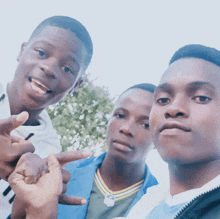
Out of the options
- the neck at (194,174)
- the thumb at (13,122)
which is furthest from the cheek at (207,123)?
the thumb at (13,122)

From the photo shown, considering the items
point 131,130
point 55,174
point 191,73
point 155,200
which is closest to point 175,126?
point 191,73

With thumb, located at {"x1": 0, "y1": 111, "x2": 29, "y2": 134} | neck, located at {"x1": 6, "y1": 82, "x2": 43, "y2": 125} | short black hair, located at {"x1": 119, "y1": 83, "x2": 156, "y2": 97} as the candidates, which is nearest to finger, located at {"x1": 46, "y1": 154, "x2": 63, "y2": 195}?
thumb, located at {"x1": 0, "y1": 111, "x2": 29, "y2": 134}

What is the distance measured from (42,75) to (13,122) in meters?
0.85

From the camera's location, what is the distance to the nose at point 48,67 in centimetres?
224

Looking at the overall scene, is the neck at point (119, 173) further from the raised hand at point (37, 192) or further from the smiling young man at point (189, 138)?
the raised hand at point (37, 192)

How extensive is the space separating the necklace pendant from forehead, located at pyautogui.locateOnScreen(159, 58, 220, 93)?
4.05 ft

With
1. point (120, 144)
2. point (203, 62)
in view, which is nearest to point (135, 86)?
point (120, 144)

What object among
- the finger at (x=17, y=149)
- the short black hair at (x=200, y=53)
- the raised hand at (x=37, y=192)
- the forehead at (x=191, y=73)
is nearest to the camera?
the raised hand at (x=37, y=192)

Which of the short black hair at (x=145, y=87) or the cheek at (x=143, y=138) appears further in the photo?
the short black hair at (x=145, y=87)

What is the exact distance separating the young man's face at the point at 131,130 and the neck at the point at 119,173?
0.35ft

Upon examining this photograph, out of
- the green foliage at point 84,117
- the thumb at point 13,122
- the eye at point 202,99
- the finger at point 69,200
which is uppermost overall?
the eye at point 202,99

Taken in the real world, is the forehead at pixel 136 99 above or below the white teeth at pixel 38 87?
below

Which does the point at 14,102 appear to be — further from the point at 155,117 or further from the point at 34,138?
the point at 155,117

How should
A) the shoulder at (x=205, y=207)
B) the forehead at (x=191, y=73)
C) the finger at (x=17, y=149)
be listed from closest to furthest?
the shoulder at (x=205, y=207), the finger at (x=17, y=149), the forehead at (x=191, y=73)
